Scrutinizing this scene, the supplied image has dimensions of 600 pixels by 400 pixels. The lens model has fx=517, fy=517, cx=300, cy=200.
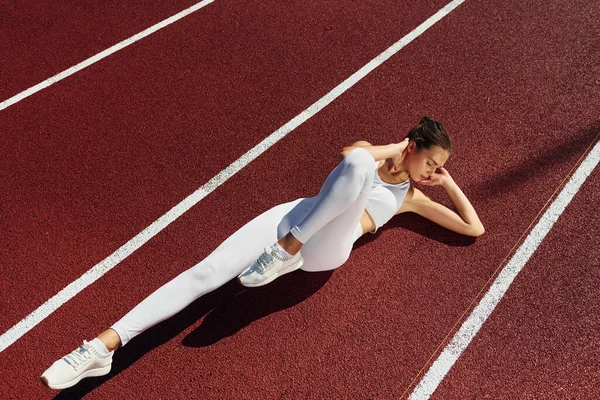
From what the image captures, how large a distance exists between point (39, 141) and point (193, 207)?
1.60 metres

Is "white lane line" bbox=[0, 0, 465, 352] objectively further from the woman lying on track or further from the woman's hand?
the woman's hand

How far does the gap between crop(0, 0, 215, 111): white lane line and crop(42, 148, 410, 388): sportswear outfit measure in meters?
2.96

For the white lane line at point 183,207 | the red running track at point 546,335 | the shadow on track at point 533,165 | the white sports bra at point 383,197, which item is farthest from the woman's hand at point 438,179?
the white lane line at point 183,207

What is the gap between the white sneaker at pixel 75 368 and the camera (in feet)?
9.53

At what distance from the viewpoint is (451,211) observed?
392 centimetres

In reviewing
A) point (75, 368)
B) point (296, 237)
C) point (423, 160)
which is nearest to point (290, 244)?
point (296, 237)

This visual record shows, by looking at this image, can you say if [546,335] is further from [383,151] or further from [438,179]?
[383,151]

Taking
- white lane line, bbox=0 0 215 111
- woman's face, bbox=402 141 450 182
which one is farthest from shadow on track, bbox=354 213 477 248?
white lane line, bbox=0 0 215 111

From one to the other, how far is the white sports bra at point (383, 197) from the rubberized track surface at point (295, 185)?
1.57ft

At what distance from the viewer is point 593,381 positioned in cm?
338

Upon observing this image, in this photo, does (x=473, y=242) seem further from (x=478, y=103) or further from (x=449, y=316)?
(x=478, y=103)

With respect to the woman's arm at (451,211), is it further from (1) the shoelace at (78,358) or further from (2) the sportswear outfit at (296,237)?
(1) the shoelace at (78,358)

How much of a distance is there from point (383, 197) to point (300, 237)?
2.55 feet

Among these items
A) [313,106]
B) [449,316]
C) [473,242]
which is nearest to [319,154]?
[313,106]
